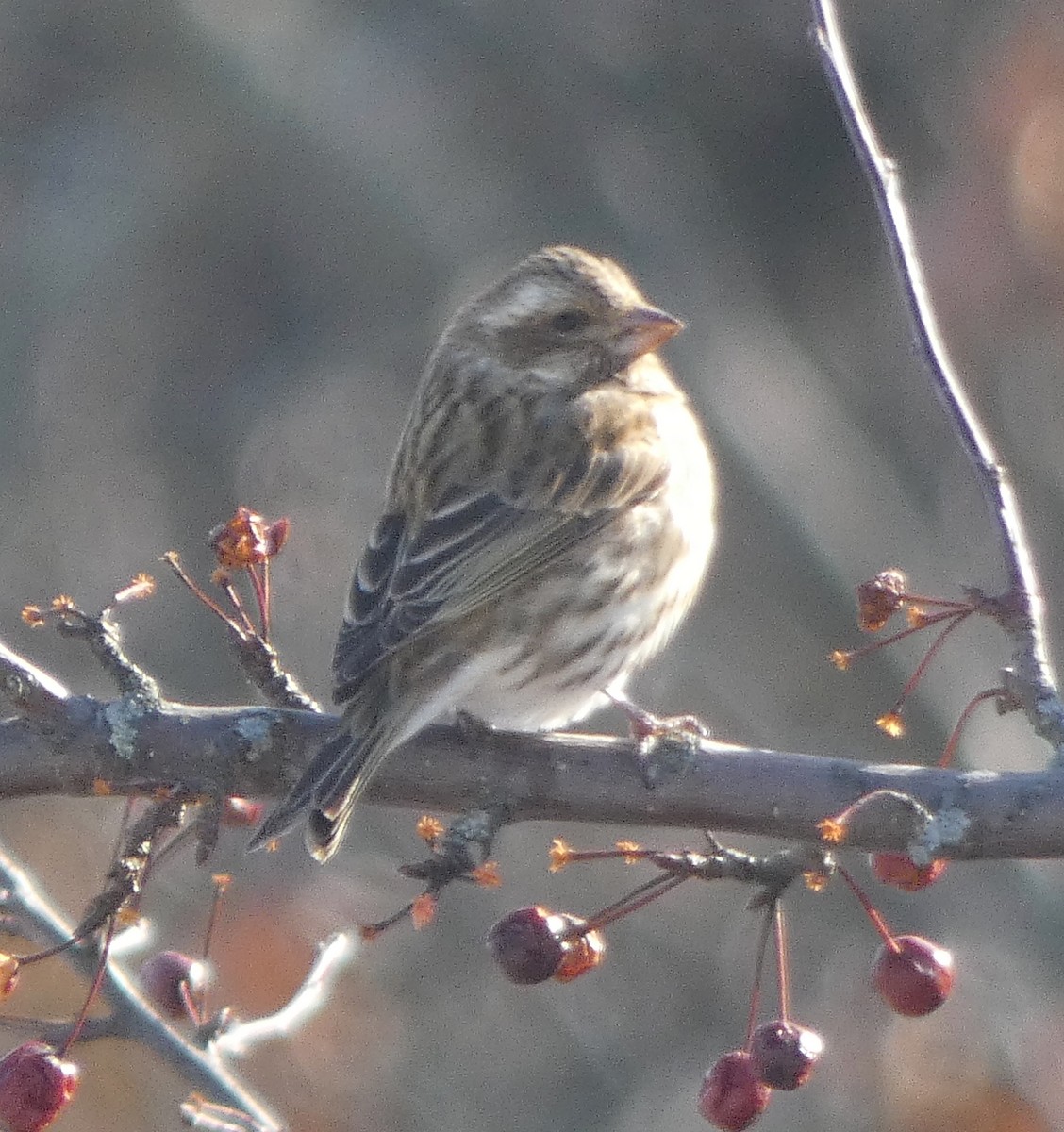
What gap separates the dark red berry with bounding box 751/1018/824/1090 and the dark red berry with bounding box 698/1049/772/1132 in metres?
0.05

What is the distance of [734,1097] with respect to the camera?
4652mm

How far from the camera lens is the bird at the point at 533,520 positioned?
5.72 m

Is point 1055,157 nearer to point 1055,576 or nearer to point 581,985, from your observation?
point 1055,576

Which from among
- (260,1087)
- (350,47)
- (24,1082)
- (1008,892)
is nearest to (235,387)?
(350,47)

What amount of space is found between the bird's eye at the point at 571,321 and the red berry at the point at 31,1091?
3166 millimetres

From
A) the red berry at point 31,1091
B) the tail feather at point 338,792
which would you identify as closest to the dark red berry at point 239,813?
the tail feather at point 338,792

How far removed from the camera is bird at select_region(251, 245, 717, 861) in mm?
5723

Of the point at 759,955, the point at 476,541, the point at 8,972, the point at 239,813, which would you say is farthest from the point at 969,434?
the point at 8,972

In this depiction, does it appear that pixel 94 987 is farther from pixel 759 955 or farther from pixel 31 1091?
pixel 759 955

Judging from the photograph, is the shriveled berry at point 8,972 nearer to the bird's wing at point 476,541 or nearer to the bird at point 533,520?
the bird at point 533,520

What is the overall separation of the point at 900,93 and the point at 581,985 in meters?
5.60

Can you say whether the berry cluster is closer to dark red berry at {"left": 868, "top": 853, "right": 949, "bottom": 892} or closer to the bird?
dark red berry at {"left": 868, "top": 853, "right": 949, "bottom": 892}

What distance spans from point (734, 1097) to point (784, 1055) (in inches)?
6.8

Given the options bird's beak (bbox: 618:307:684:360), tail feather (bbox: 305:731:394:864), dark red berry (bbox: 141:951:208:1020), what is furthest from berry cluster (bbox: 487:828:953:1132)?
bird's beak (bbox: 618:307:684:360)
